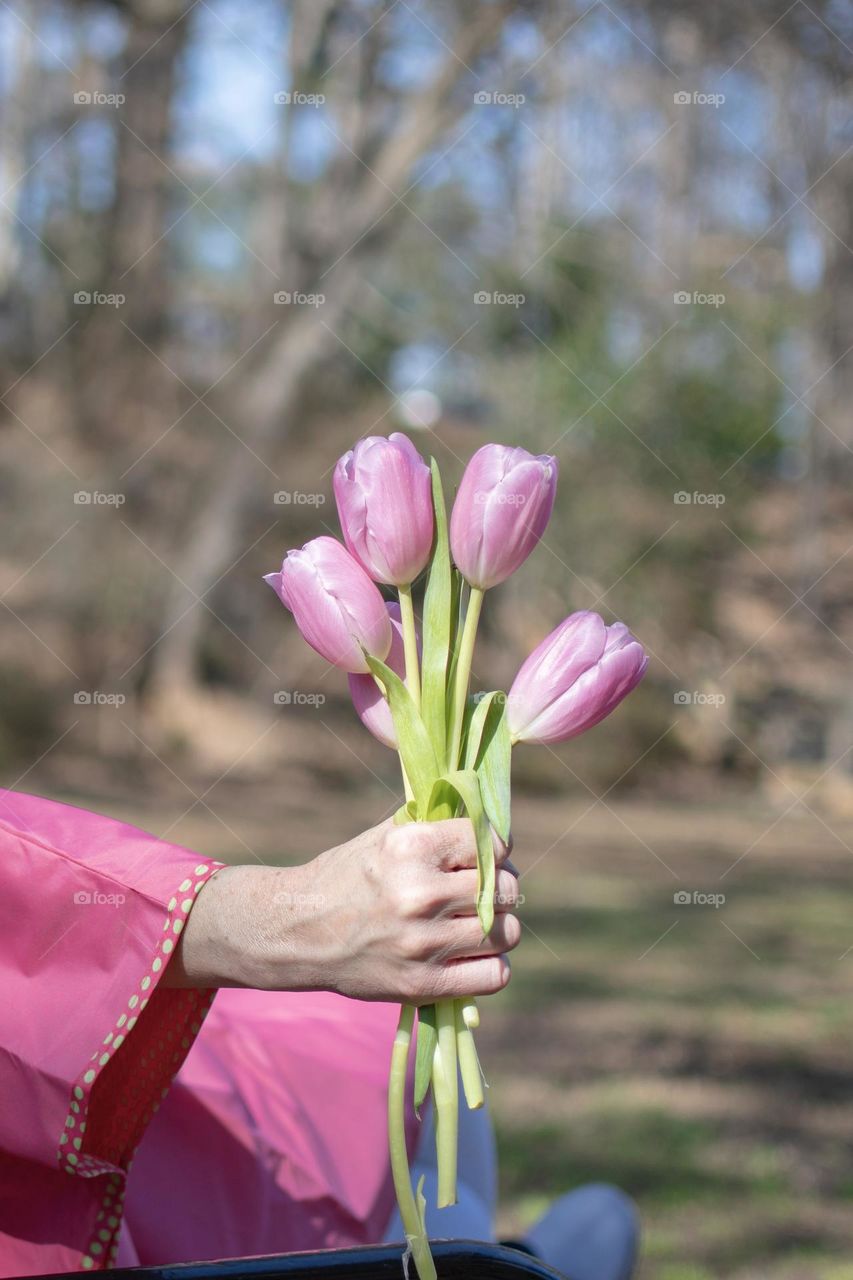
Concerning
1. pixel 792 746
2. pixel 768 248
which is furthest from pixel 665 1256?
pixel 768 248

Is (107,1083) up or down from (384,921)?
down

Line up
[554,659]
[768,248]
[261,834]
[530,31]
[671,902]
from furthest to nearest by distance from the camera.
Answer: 1. [768,248]
2. [530,31]
3. [261,834]
4. [671,902]
5. [554,659]

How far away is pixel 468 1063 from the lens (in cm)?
91

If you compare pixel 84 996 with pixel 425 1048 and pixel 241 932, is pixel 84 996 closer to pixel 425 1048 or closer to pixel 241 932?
pixel 241 932

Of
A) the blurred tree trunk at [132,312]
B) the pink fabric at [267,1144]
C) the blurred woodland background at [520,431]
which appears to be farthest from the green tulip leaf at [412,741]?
the blurred tree trunk at [132,312]

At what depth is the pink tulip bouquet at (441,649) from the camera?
2.95ft

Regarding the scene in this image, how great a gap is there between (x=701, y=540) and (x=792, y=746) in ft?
5.29

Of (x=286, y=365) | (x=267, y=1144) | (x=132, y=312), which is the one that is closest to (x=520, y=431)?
(x=286, y=365)

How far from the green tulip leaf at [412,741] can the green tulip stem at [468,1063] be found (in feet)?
0.48

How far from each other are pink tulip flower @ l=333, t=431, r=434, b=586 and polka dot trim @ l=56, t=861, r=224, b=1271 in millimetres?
285

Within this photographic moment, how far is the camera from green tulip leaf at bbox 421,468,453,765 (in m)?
0.93

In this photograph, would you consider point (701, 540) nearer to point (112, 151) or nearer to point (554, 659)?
point (112, 151)

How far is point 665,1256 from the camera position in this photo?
8.52 feet

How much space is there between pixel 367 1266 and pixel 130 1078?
24 cm
